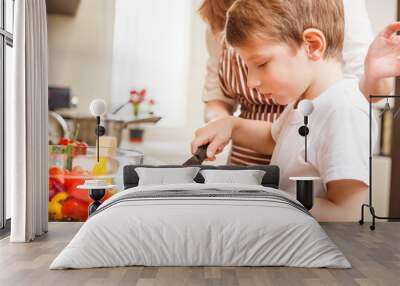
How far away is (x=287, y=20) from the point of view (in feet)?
19.4

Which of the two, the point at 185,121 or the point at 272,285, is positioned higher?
the point at 185,121

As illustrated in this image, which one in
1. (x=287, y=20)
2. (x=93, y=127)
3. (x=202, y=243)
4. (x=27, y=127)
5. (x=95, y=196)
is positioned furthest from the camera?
(x=93, y=127)

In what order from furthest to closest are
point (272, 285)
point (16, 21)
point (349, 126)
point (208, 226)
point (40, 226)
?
point (349, 126) < point (40, 226) < point (16, 21) < point (208, 226) < point (272, 285)

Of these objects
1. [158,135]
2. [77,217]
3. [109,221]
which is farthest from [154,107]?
[109,221]

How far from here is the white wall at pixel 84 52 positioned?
20.4 feet

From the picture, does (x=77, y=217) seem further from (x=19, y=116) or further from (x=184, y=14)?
(x=184, y=14)

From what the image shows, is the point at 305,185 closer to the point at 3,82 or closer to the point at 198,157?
the point at 198,157

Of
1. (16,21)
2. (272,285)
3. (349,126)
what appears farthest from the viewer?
(349,126)

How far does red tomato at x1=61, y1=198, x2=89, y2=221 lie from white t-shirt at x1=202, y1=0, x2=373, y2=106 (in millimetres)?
1804

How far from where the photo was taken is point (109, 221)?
3895 mm

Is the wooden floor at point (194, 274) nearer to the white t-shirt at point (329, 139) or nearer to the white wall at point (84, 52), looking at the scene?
the white t-shirt at point (329, 139)

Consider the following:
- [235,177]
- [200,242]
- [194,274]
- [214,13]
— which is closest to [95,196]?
[235,177]

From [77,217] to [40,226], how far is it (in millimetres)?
1001

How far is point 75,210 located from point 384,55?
3637mm
